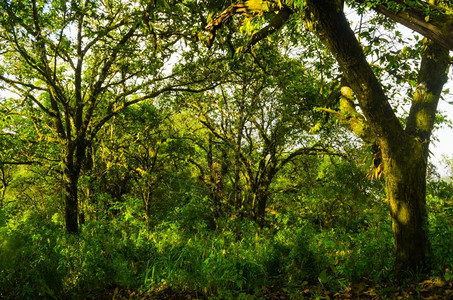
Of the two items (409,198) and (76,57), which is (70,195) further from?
(409,198)

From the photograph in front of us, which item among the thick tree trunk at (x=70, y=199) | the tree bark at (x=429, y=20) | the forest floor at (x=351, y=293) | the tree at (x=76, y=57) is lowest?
the forest floor at (x=351, y=293)

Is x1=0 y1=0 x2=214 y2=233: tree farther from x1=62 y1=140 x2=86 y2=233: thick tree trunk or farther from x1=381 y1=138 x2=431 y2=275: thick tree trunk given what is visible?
x1=381 y1=138 x2=431 y2=275: thick tree trunk

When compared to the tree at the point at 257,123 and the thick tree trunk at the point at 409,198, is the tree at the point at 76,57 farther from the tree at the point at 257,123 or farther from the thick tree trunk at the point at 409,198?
the thick tree trunk at the point at 409,198

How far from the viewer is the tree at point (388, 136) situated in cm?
446

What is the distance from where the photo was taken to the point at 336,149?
14797 millimetres

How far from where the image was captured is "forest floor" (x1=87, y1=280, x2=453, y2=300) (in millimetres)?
4207

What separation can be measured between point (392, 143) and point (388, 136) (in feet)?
0.42

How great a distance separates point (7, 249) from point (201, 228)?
16.6ft

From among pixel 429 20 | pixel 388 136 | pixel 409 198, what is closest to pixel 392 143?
pixel 388 136

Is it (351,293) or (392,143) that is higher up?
(392,143)

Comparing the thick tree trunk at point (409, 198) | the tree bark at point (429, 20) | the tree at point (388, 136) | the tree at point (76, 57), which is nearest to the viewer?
the tree bark at point (429, 20)

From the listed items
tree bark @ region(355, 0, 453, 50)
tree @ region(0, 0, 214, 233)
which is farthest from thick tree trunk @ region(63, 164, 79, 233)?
tree bark @ region(355, 0, 453, 50)

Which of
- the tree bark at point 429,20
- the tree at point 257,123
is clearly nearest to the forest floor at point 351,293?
the tree bark at point 429,20

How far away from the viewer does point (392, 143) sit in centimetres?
466
